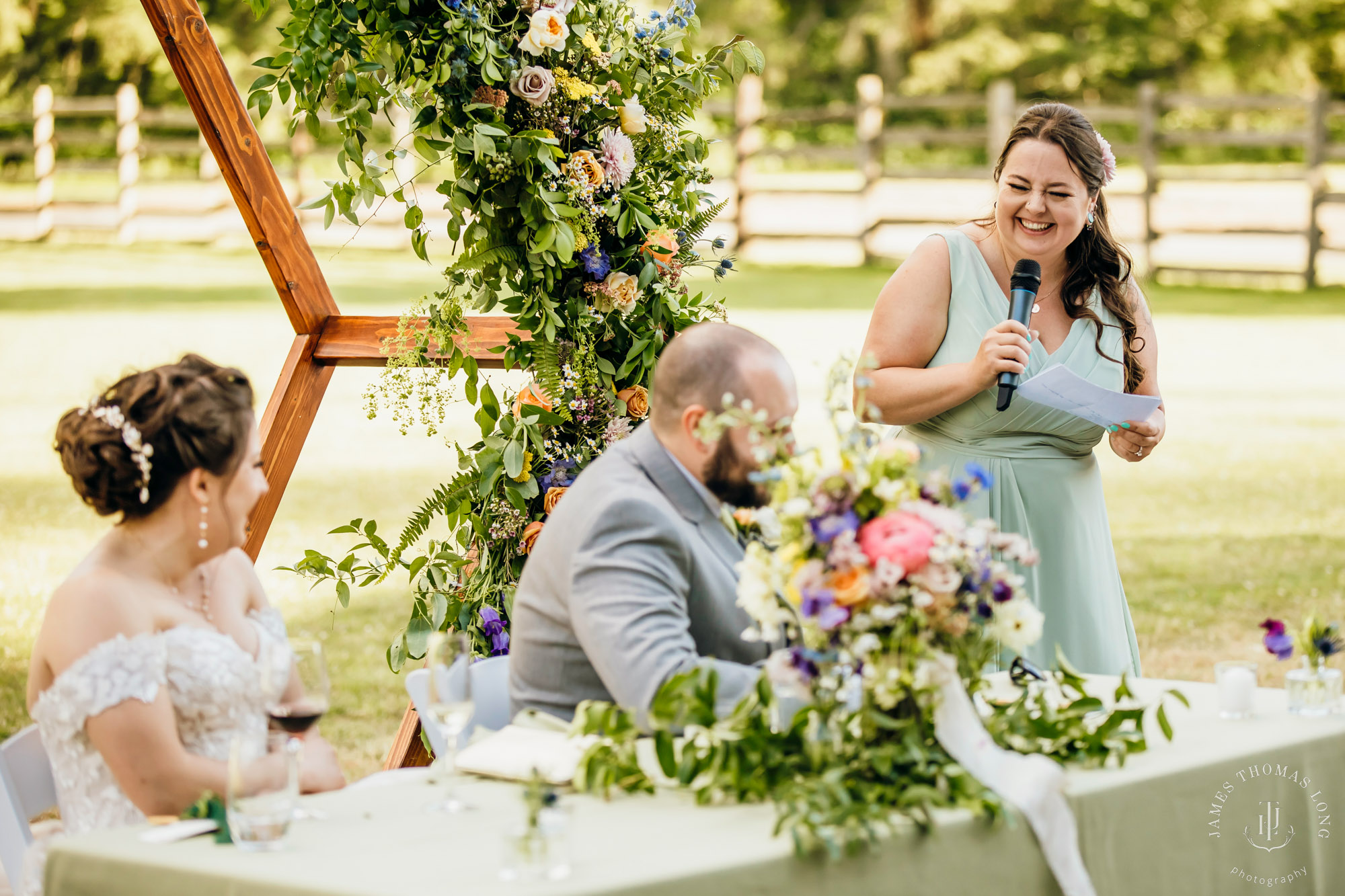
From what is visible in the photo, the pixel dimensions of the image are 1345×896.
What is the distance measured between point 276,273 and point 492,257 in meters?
0.86

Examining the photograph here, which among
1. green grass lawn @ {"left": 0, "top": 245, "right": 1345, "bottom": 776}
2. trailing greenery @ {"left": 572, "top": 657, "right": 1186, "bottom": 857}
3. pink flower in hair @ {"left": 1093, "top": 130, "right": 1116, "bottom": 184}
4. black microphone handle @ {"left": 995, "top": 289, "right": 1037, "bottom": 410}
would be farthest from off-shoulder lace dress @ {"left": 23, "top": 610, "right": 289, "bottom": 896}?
pink flower in hair @ {"left": 1093, "top": 130, "right": 1116, "bottom": 184}

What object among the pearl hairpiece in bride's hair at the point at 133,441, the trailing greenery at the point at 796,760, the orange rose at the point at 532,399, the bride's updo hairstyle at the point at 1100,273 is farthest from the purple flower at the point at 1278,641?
the orange rose at the point at 532,399

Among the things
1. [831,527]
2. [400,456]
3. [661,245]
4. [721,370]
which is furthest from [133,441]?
[400,456]

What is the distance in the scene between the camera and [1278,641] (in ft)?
8.34

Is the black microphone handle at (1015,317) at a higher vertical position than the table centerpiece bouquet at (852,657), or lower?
higher

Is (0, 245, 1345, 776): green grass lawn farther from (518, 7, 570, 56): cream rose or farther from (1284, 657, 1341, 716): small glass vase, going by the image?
(1284, 657, 1341, 716): small glass vase

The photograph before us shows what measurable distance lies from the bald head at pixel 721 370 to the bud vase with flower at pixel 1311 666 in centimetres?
93

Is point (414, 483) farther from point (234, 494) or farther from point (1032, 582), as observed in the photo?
point (234, 494)

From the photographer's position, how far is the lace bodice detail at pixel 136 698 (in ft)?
7.93

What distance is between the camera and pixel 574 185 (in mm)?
3828

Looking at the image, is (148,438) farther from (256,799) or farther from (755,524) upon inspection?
(755,524)

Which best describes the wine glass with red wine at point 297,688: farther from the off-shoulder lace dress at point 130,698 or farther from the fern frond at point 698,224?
the fern frond at point 698,224

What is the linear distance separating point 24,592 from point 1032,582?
5730mm

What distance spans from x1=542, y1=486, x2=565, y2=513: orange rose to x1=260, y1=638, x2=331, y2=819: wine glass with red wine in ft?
5.51
